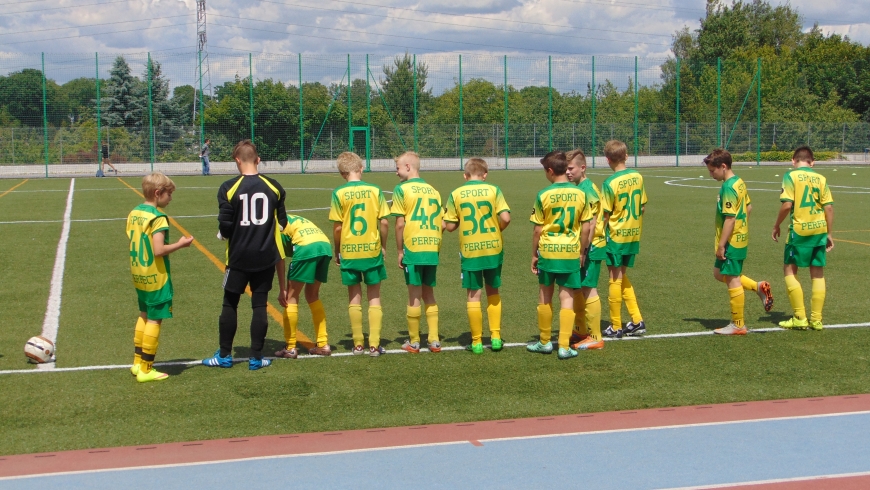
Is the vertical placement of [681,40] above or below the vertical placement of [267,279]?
above

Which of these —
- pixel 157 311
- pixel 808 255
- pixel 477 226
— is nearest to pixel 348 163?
pixel 477 226

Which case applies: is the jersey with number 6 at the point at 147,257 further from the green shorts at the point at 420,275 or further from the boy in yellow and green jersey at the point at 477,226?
the boy in yellow and green jersey at the point at 477,226

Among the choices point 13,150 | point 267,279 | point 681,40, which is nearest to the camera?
point 267,279

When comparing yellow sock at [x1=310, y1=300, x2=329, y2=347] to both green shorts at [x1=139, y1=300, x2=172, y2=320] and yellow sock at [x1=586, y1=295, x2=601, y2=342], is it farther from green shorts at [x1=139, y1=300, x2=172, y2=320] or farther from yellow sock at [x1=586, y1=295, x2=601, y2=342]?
yellow sock at [x1=586, y1=295, x2=601, y2=342]

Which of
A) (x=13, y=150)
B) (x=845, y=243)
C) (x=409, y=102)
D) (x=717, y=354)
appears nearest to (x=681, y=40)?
(x=409, y=102)

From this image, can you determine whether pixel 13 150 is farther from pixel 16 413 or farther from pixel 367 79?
pixel 16 413

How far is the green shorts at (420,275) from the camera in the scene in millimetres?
7723

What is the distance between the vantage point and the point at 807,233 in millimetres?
8719

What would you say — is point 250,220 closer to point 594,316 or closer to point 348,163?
point 348,163

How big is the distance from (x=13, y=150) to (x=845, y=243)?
125 feet

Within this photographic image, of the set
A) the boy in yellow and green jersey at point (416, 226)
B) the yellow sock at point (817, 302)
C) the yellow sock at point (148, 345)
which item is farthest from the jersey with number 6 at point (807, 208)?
the yellow sock at point (148, 345)

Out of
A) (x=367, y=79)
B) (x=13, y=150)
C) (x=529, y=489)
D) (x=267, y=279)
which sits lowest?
(x=529, y=489)

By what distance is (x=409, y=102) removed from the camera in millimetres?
45125

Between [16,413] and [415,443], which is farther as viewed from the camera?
[16,413]
